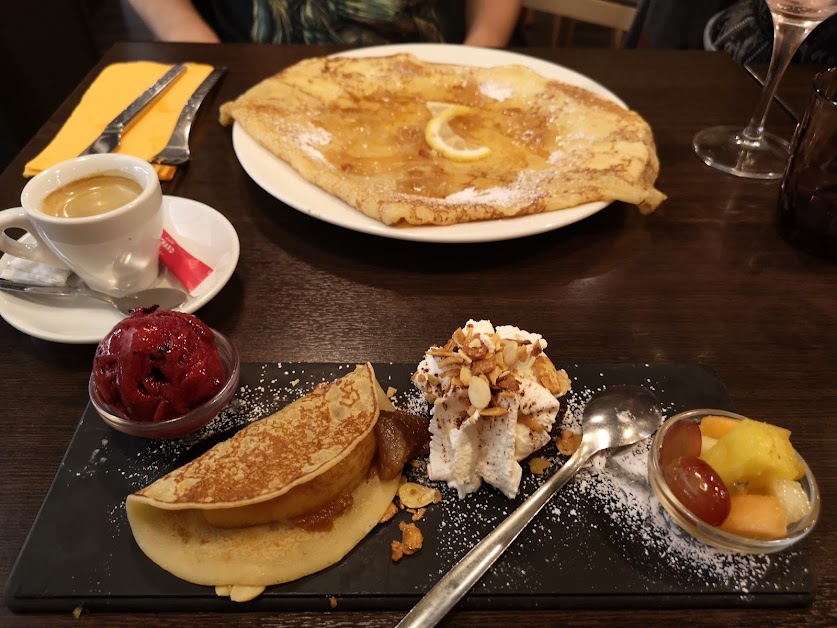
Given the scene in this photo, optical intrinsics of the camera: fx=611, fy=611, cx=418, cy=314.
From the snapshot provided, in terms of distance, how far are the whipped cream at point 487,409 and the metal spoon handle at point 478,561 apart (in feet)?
0.13

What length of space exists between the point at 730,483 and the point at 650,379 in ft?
0.81

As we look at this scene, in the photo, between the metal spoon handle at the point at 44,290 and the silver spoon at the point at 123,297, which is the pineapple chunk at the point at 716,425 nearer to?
the silver spoon at the point at 123,297

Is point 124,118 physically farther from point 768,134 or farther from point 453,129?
point 768,134

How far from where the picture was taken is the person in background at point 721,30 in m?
2.06

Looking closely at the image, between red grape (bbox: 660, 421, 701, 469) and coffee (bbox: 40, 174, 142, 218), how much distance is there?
1019mm

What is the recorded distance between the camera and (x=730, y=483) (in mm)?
812

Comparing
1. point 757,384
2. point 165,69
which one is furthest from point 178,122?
point 757,384

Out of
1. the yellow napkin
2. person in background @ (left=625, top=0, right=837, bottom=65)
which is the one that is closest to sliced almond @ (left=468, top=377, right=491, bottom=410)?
the yellow napkin

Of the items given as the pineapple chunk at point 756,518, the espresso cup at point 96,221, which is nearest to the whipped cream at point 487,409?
the pineapple chunk at point 756,518

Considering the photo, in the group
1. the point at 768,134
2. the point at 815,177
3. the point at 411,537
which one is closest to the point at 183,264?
the point at 411,537

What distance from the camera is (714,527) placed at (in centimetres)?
78

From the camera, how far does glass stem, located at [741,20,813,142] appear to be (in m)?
1.46

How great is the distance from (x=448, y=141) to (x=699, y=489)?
1.10 metres

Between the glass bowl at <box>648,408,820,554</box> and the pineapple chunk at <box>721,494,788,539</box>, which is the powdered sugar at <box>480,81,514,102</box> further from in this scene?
the pineapple chunk at <box>721,494,788,539</box>
